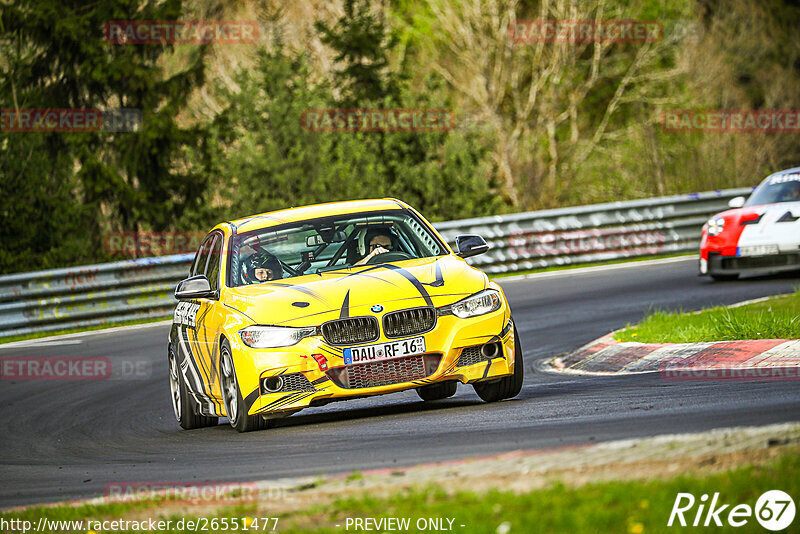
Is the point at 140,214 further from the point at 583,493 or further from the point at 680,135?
the point at 583,493

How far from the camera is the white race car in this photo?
16.5m

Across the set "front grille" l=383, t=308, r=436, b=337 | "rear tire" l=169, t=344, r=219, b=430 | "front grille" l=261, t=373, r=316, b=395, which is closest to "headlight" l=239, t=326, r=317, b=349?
"front grille" l=261, t=373, r=316, b=395

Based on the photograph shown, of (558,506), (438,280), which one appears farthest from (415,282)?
(558,506)

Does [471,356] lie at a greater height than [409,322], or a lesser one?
lesser

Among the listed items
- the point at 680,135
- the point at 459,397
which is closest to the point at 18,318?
the point at 459,397

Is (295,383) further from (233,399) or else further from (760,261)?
(760,261)

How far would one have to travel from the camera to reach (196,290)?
965 centimetres

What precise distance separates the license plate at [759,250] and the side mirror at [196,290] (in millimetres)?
9146

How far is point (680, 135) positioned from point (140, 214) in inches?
541

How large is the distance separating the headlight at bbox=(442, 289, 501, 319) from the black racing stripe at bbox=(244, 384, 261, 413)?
1.40 metres

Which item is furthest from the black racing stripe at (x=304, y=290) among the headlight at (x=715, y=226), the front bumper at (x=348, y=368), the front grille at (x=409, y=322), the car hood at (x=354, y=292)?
the headlight at (x=715, y=226)

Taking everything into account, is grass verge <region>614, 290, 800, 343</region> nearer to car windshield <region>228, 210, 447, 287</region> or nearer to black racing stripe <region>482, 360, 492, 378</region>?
car windshield <region>228, 210, 447, 287</region>

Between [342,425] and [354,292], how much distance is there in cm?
94

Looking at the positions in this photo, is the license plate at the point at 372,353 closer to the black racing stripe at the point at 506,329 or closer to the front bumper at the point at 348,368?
the front bumper at the point at 348,368
